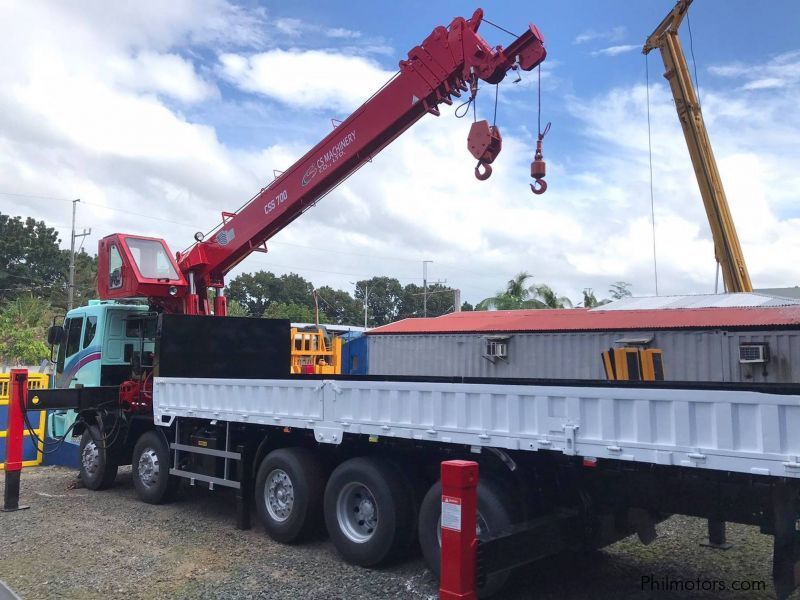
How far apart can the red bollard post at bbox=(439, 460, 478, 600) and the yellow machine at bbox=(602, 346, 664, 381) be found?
11.7 metres

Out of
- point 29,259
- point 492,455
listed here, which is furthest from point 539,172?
point 29,259

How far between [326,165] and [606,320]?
9.90 meters

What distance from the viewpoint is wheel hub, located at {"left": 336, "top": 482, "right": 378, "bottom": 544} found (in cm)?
622

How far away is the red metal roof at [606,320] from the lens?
14547mm

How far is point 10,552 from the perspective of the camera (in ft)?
22.5

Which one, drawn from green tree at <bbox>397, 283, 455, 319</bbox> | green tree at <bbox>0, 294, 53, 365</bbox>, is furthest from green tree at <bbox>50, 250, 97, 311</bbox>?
green tree at <bbox>397, 283, 455, 319</bbox>

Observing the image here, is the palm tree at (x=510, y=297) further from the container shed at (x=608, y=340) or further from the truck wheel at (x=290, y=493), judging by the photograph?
the truck wheel at (x=290, y=493)

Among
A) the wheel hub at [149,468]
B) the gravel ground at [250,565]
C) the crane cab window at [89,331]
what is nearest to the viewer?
the gravel ground at [250,565]

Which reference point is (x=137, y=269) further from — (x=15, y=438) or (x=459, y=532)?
(x=459, y=532)

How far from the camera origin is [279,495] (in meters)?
7.18

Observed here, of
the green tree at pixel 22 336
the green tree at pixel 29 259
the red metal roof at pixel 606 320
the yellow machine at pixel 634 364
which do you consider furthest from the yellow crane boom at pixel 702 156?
the green tree at pixel 29 259

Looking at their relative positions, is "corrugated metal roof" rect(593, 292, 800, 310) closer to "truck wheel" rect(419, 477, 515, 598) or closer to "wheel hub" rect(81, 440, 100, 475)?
"truck wheel" rect(419, 477, 515, 598)

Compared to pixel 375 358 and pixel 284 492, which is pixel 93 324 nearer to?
pixel 284 492

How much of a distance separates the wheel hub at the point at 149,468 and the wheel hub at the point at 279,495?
2410 millimetres
